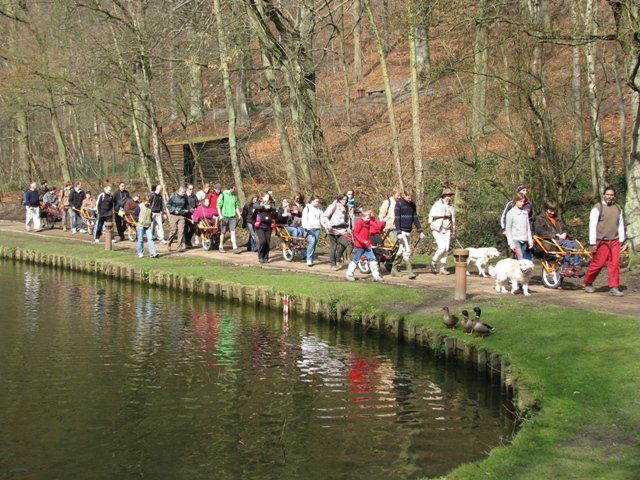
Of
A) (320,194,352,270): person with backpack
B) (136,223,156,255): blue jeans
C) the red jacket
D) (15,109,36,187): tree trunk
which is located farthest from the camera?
(15,109,36,187): tree trunk

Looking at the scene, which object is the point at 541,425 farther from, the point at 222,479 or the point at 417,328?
the point at 417,328

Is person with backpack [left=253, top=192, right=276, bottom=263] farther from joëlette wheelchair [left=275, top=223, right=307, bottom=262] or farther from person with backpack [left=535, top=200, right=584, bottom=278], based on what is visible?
person with backpack [left=535, top=200, right=584, bottom=278]

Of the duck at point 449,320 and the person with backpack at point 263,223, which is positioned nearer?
the duck at point 449,320

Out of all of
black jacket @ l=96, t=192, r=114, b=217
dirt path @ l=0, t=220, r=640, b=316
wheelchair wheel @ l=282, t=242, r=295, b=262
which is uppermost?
black jacket @ l=96, t=192, r=114, b=217

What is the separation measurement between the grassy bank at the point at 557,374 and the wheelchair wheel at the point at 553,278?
8.05 feet

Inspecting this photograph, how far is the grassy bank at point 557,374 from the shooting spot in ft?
23.7

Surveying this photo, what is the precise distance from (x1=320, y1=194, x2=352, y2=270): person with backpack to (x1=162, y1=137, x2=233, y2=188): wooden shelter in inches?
657

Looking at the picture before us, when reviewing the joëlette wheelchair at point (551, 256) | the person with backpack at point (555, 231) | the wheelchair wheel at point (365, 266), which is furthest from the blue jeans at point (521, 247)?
the wheelchair wheel at point (365, 266)

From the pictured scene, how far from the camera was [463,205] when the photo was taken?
2616cm

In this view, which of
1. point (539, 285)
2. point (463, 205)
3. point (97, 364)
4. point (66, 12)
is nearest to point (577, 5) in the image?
point (539, 285)

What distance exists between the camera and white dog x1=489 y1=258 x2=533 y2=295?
51.2ft

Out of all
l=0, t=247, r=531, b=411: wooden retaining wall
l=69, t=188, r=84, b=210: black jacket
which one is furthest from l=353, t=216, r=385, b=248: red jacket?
l=69, t=188, r=84, b=210: black jacket

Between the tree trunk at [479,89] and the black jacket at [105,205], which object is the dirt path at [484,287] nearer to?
the black jacket at [105,205]

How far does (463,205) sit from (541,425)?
60.0 feet
